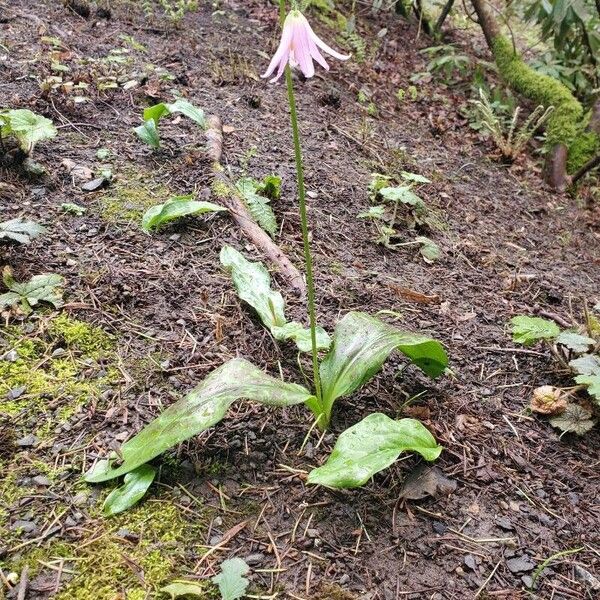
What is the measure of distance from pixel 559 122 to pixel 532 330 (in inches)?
125

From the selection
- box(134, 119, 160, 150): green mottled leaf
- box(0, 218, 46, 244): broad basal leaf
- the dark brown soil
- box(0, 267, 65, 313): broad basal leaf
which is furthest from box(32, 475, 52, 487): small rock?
box(134, 119, 160, 150): green mottled leaf

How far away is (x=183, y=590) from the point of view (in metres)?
1.29

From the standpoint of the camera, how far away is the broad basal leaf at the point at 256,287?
2053mm

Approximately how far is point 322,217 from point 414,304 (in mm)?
738

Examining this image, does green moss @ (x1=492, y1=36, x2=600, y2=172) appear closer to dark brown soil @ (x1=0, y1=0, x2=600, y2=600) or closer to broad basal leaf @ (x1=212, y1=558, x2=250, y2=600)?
dark brown soil @ (x1=0, y1=0, x2=600, y2=600)

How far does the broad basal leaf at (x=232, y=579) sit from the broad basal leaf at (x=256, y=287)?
2.86 feet

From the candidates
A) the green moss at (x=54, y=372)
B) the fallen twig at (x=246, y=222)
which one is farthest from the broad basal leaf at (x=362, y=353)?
the green moss at (x=54, y=372)

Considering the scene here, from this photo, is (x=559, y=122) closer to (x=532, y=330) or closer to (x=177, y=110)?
(x=532, y=330)

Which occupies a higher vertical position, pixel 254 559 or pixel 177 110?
pixel 177 110

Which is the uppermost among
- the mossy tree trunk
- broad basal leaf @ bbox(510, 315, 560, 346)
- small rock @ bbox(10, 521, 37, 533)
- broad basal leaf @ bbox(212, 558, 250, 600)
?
the mossy tree trunk

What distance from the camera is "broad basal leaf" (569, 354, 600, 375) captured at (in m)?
1.96

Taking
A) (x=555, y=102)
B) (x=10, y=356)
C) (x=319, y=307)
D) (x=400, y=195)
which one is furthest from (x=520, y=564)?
(x=555, y=102)

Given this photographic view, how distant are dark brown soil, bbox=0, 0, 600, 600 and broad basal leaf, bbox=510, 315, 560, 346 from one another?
0.08 m

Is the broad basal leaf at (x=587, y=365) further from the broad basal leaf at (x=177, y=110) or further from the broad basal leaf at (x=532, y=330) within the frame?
the broad basal leaf at (x=177, y=110)
